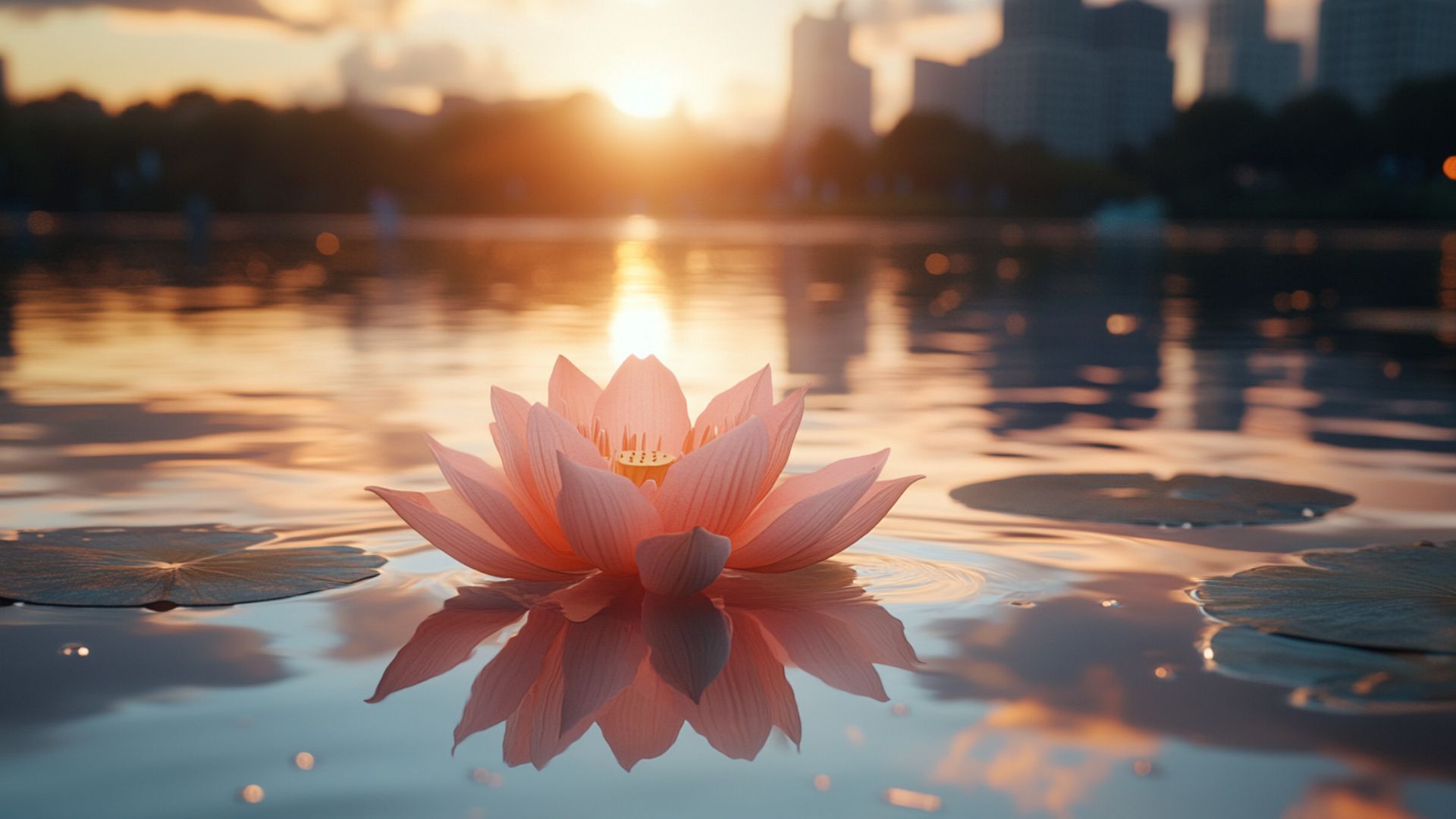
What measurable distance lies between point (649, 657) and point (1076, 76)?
6367 inches

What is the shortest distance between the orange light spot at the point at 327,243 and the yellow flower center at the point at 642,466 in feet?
92.8

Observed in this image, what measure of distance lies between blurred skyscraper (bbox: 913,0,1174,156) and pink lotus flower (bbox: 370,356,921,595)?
488 feet

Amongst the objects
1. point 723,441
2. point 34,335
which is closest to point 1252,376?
point 723,441

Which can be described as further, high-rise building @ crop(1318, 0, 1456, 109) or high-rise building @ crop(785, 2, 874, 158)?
high-rise building @ crop(785, 2, 874, 158)

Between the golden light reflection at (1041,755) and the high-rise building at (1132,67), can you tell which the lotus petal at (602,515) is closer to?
the golden light reflection at (1041,755)

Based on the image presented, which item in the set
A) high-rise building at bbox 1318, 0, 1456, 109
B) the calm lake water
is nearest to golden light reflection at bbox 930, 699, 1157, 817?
the calm lake water

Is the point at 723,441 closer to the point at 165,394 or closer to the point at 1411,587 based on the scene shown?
the point at 1411,587

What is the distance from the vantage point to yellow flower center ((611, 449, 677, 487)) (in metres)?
2.86

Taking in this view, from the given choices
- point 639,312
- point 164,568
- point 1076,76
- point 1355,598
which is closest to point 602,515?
point 164,568

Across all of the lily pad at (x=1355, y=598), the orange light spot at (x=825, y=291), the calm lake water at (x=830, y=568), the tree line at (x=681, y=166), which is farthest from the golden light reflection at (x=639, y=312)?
the tree line at (x=681, y=166)

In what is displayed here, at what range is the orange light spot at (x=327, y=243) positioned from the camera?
106 feet

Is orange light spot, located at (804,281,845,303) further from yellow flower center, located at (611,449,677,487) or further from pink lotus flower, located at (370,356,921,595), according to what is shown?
yellow flower center, located at (611,449,677,487)

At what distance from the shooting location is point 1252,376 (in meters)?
8.77

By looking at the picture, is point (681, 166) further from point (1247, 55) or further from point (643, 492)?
point (643, 492)
